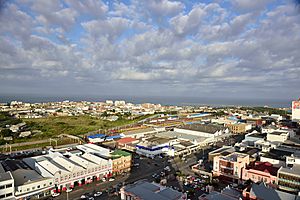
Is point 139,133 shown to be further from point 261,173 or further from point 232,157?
point 261,173

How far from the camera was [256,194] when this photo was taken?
21.6 feet

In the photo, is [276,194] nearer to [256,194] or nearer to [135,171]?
[256,194]

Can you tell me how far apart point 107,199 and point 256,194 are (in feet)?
15.9

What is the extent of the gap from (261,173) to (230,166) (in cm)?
122

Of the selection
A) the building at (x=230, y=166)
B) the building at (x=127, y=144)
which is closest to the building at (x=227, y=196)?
the building at (x=230, y=166)

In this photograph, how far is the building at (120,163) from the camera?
34.7ft

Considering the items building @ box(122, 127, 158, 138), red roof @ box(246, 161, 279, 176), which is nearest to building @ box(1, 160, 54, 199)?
red roof @ box(246, 161, 279, 176)

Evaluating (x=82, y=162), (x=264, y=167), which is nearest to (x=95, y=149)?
(x=82, y=162)

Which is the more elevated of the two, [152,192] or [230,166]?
[230,166]

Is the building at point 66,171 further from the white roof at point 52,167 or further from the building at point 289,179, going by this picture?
the building at point 289,179

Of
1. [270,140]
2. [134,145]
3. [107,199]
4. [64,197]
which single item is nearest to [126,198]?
[107,199]

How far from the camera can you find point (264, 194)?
6484mm

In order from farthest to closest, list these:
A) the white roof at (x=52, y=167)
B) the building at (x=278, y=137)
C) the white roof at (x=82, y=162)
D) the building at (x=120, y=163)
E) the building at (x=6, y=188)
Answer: the building at (x=278, y=137), the building at (x=120, y=163), the white roof at (x=82, y=162), the white roof at (x=52, y=167), the building at (x=6, y=188)

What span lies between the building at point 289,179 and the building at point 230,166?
→ 4.90ft
